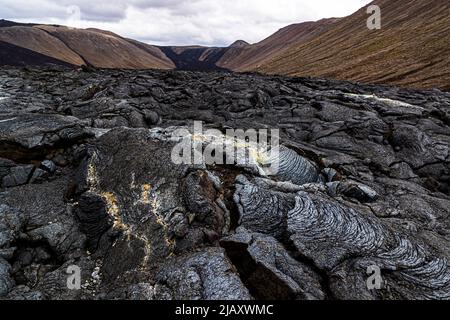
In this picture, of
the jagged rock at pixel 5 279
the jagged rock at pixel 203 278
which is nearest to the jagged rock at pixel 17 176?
the jagged rock at pixel 5 279

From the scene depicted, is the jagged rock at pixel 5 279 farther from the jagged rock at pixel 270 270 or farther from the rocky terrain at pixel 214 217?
the jagged rock at pixel 270 270

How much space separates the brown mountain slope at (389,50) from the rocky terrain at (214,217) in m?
60.3

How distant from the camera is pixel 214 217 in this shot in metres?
15.8

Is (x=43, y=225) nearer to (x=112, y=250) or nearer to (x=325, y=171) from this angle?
(x=112, y=250)

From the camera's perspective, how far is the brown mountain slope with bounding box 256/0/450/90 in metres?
87.0

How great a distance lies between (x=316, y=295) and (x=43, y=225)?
12.4m

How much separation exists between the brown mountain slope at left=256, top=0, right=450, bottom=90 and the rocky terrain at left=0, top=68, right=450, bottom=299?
2374 inches

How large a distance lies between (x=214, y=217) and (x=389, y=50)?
4468 inches

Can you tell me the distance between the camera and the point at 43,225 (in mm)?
16812

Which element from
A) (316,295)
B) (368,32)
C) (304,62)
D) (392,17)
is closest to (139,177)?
(316,295)

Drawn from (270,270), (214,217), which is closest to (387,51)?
(214,217)

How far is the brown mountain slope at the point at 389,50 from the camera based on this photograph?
87.0 meters

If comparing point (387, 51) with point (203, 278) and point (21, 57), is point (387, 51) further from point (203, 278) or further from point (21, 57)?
point (21, 57)

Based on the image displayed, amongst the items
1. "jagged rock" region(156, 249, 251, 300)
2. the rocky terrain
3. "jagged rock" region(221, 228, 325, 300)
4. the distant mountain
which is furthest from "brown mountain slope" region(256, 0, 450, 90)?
"jagged rock" region(156, 249, 251, 300)
